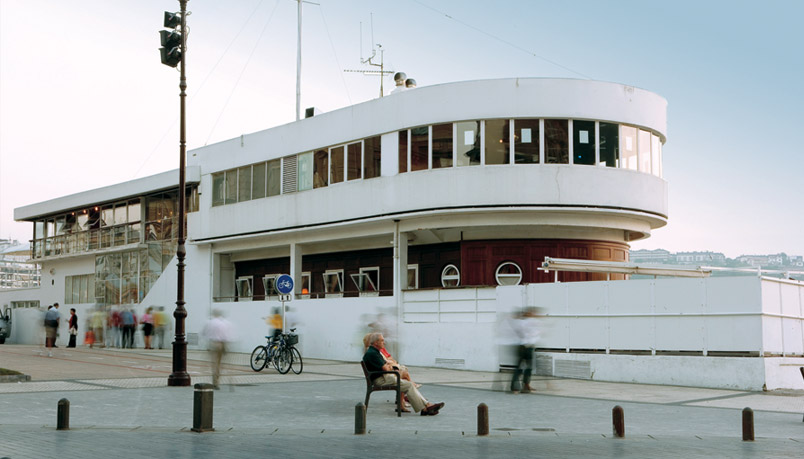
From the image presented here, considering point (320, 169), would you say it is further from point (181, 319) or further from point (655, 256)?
point (655, 256)

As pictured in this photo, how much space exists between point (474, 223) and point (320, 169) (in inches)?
284

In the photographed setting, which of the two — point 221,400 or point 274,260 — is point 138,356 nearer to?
point 274,260

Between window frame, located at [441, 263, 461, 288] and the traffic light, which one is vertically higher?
the traffic light

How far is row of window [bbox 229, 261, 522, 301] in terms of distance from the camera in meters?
26.4

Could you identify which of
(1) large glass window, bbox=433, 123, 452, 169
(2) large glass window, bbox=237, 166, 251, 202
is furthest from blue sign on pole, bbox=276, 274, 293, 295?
(2) large glass window, bbox=237, 166, 251, 202

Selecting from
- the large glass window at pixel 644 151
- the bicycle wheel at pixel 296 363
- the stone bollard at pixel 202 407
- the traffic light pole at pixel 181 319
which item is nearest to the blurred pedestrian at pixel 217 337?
the traffic light pole at pixel 181 319

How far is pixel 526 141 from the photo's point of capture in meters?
24.9

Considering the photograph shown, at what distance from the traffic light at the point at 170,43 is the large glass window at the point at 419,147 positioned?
1004 cm

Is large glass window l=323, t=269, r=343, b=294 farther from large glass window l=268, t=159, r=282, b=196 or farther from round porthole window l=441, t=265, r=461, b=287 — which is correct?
round porthole window l=441, t=265, r=461, b=287

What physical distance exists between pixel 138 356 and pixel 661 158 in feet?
63.1

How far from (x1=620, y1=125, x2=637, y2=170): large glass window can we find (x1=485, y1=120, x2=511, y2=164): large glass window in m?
3.53

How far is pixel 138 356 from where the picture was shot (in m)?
29.3

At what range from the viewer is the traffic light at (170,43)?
17688mm

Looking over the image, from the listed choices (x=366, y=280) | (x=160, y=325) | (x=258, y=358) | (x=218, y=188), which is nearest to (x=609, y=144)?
(x=366, y=280)
